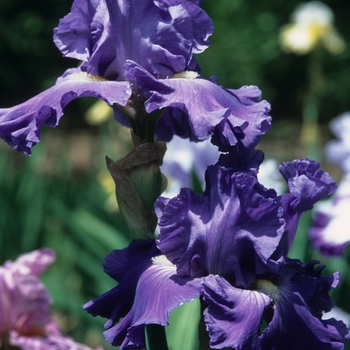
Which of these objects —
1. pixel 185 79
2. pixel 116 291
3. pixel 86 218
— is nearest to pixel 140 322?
pixel 116 291

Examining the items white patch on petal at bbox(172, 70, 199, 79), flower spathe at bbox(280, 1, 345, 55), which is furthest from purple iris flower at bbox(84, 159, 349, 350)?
flower spathe at bbox(280, 1, 345, 55)

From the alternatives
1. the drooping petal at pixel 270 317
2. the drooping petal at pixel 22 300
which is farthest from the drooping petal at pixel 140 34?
the drooping petal at pixel 22 300

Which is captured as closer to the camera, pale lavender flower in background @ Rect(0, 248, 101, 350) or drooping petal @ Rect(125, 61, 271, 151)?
drooping petal @ Rect(125, 61, 271, 151)

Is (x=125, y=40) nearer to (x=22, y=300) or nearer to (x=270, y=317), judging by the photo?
(x=270, y=317)

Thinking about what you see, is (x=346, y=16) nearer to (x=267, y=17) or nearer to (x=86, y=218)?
(x=267, y=17)

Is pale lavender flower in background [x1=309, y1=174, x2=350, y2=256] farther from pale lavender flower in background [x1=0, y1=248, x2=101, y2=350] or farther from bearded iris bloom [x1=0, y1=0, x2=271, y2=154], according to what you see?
bearded iris bloom [x1=0, y1=0, x2=271, y2=154]

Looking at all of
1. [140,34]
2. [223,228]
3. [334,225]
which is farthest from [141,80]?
[334,225]
